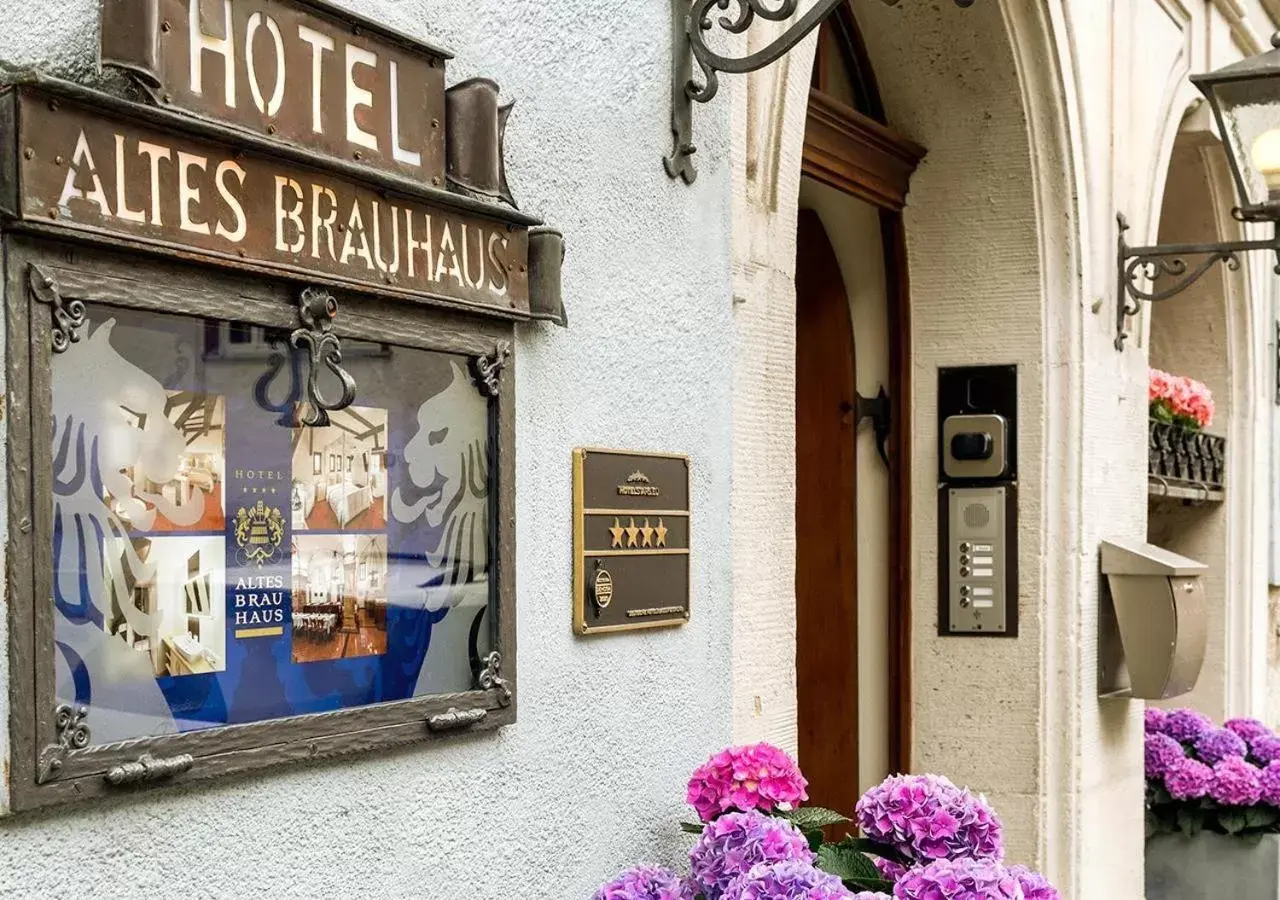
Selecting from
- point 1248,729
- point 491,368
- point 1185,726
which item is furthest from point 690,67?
point 1248,729

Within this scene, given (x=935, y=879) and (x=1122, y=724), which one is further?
(x=1122, y=724)

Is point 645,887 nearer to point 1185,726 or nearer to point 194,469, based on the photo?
point 194,469

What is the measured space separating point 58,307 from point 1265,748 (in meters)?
5.77

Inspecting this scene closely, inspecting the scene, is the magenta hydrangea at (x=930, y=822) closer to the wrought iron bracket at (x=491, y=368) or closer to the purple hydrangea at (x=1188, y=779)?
the wrought iron bracket at (x=491, y=368)

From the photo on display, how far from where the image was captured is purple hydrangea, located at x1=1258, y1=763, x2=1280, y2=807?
5906mm

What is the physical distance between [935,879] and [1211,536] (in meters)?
6.58

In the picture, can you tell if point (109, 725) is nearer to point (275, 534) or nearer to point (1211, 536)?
point (275, 534)

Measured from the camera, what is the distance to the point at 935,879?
2.55m

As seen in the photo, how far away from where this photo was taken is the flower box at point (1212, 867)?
231 inches

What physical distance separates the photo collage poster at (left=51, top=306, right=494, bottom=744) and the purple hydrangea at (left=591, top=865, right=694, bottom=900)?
18.6 inches

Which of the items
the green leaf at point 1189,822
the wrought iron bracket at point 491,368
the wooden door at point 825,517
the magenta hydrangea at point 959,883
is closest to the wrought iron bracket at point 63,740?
the wrought iron bracket at point 491,368

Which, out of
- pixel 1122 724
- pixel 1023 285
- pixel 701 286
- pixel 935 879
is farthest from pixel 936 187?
pixel 935 879

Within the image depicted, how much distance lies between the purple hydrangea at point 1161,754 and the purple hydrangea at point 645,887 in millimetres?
4102

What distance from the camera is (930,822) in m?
2.77
